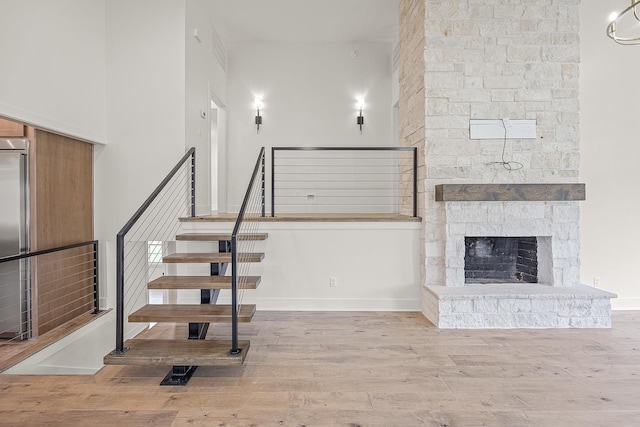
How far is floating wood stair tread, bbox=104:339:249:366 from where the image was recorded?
8.02 feet

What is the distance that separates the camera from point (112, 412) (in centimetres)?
212

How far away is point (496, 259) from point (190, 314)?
328 centimetres

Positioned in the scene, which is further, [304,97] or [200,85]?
[304,97]

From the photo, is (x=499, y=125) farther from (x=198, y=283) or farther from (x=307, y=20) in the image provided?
(x=198, y=283)

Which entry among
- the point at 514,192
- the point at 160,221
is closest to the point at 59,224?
the point at 160,221

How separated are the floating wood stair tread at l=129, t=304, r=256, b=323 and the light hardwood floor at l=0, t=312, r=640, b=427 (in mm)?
357

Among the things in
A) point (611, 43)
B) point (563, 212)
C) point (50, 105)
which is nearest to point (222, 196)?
point (50, 105)

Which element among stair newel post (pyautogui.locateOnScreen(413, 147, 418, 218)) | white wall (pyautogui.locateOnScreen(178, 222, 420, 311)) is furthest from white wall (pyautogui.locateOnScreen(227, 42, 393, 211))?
white wall (pyautogui.locateOnScreen(178, 222, 420, 311))

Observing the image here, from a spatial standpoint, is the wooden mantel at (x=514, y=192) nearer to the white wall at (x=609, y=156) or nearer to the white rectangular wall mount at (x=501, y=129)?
the white rectangular wall mount at (x=501, y=129)

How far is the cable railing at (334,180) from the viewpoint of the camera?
603cm

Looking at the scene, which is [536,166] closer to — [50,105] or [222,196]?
[222,196]

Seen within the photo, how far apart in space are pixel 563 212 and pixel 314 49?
441cm

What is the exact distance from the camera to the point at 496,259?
4121mm

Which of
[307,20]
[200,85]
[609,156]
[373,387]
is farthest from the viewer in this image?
[307,20]
